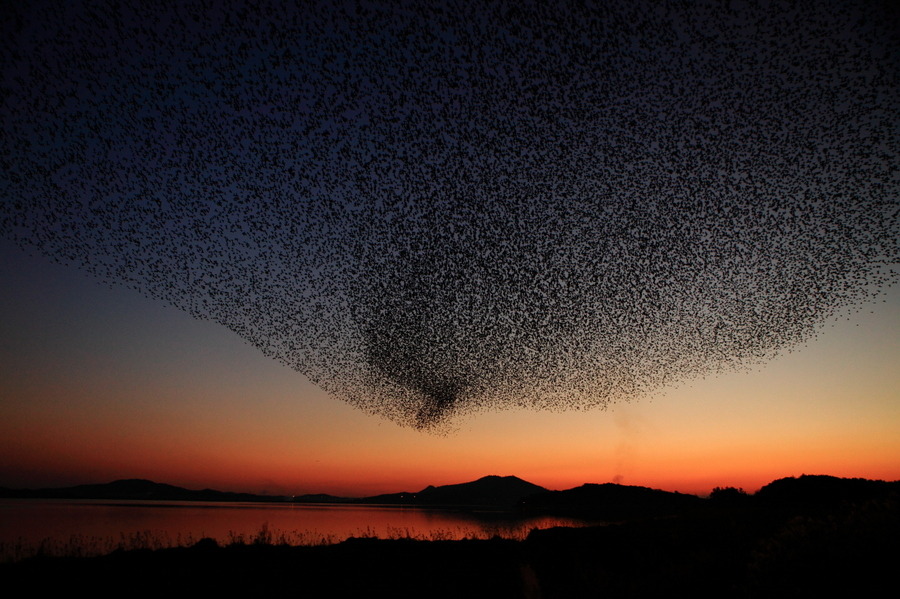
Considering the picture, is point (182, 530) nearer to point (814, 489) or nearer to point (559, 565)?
point (559, 565)

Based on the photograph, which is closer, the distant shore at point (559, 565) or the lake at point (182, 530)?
the distant shore at point (559, 565)

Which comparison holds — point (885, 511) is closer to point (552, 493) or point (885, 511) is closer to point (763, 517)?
point (763, 517)

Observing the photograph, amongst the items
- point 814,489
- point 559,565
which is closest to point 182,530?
point 559,565

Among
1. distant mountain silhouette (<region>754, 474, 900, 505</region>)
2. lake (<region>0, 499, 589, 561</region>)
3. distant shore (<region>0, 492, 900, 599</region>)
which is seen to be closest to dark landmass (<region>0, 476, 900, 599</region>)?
distant shore (<region>0, 492, 900, 599</region>)

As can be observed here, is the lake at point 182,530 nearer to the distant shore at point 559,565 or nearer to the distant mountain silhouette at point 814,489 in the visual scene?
the distant shore at point 559,565

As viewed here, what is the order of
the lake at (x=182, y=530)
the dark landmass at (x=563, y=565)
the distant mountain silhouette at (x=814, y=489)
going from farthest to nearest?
the distant mountain silhouette at (x=814, y=489) < the lake at (x=182, y=530) < the dark landmass at (x=563, y=565)

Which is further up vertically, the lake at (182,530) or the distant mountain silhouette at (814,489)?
the distant mountain silhouette at (814,489)

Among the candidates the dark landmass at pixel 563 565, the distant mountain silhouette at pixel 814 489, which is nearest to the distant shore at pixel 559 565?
the dark landmass at pixel 563 565

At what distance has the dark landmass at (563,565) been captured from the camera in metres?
8.00

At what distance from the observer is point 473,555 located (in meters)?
22.0

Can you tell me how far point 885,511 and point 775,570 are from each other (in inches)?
80.7

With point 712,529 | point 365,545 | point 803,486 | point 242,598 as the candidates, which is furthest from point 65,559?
point 803,486

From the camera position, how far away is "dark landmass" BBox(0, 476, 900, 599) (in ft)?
26.2

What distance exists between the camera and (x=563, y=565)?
20.2m
